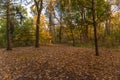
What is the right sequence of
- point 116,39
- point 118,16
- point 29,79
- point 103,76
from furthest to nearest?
point 118,16 → point 116,39 → point 103,76 → point 29,79

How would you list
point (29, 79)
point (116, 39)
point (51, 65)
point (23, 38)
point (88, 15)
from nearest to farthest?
1. point (29, 79)
2. point (51, 65)
3. point (116, 39)
4. point (23, 38)
5. point (88, 15)

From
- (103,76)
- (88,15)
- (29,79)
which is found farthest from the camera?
(88,15)

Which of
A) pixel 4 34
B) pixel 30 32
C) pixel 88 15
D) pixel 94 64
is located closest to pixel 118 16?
pixel 88 15

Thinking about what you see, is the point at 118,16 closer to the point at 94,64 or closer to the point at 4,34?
the point at 4,34

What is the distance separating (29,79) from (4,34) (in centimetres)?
2281

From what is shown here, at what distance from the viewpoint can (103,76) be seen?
9.16 meters

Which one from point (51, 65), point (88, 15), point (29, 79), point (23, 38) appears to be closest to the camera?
point (29, 79)

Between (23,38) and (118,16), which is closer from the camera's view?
(23,38)

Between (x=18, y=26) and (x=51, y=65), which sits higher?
(x=18, y=26)

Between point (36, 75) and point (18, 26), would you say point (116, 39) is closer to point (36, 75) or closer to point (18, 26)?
point (18, 26)

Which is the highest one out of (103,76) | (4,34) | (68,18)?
(68,18)

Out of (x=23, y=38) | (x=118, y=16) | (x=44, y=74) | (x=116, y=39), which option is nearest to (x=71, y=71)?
(x=44, y=74)

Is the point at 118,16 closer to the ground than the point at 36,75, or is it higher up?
higher up

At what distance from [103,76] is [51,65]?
3105mm
